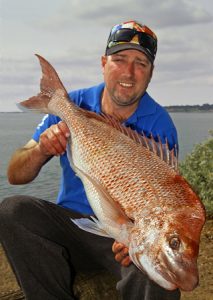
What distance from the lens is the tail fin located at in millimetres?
3871

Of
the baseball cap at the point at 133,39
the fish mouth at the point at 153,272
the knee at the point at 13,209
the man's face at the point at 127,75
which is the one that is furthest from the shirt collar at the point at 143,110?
the fish mouth at the point at 153,272

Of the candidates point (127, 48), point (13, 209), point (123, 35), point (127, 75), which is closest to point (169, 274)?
point (13, 209)

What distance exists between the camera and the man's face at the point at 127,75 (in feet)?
13.1

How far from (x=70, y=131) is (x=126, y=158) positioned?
21.9 inches

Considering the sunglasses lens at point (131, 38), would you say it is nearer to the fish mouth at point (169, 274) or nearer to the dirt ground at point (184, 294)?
the fish mouth at point (169, 274)

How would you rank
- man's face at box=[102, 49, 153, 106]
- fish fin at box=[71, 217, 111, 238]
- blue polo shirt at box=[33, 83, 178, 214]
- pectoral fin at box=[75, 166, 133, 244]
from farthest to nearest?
blue polo shirt at box=[33, 83, 178, 214] → man's face at box=[102, 49, 153, 106] → fish fin at box=[71, 217, 111, 238] → pectoral fin at box=[75, 166, 133, 244]

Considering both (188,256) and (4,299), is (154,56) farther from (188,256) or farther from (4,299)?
(4,299)

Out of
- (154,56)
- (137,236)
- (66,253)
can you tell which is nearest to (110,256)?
(66,253)

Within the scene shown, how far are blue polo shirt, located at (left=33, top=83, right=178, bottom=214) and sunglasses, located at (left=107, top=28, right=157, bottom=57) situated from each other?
1.64ft

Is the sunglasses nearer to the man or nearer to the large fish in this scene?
the man

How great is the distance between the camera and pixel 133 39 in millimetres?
4043

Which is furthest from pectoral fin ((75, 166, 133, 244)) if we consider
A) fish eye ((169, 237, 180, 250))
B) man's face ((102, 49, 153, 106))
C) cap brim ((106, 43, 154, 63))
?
cap brim ((106, 43, 154, 63))

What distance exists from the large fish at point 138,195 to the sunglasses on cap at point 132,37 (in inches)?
27.0

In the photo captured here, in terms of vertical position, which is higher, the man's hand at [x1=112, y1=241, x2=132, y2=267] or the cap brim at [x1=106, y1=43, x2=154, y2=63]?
the cap brim at [x1=106, y1=43, x2=154, y2=63]
